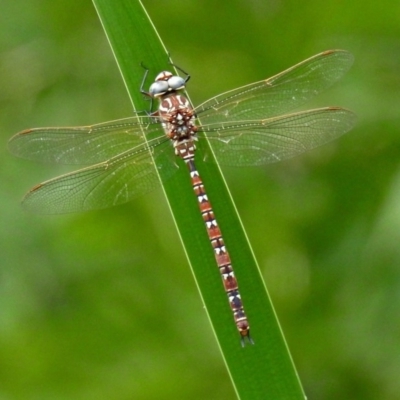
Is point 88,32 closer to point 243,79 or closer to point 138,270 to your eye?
point 243,79

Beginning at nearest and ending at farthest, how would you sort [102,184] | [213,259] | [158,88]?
[213,259] < [158,88] < [102,184]

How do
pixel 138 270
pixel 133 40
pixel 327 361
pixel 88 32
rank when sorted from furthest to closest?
pixel 88 32 < pixel 138 270 < pixel 327 361 < pixel 133 40

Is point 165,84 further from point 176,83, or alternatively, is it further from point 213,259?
point 213,259

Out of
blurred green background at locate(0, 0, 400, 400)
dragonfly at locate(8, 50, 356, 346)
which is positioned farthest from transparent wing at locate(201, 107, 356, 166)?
blurred green background at locate(0, 0, 400, 400)

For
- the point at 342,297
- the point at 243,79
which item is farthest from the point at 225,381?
the point at 243,79

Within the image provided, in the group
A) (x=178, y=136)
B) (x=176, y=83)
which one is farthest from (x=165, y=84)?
(x=178, y=136)
